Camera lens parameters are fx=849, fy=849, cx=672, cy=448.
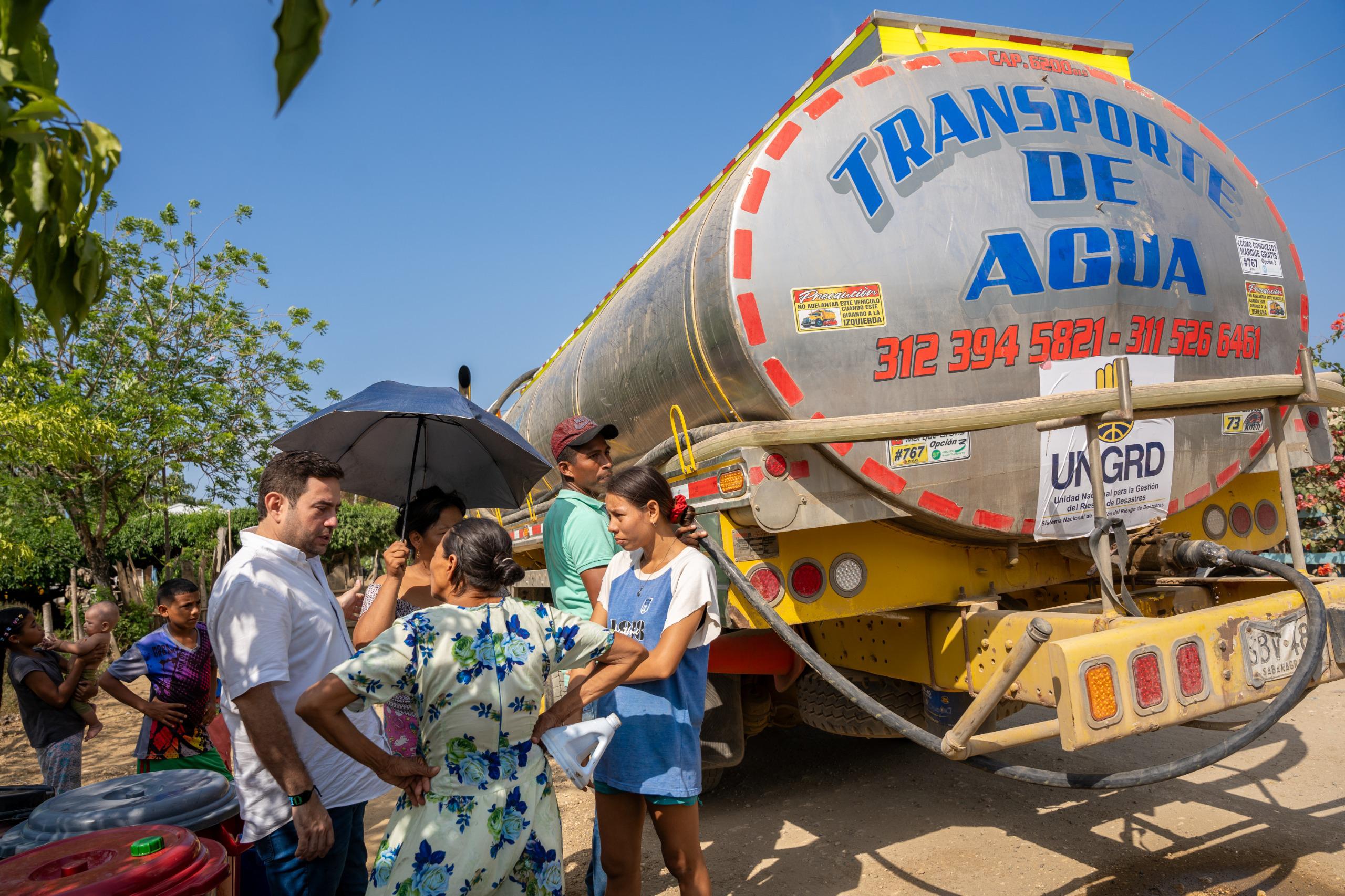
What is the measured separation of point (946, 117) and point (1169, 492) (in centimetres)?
171

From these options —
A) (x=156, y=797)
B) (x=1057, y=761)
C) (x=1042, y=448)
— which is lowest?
(x=1057, y=761)

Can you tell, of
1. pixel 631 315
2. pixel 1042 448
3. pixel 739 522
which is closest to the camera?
pixel 739 522

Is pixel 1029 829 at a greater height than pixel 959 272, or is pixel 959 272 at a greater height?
pixel 959 272

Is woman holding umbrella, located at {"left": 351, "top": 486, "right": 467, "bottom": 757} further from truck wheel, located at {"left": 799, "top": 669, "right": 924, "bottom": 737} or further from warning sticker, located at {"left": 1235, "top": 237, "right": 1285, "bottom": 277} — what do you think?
warning sticker, located at {"left": 1235, "top": 237, "right": 1285, "bottom": 277}

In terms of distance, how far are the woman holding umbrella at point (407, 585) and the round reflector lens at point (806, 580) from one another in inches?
48.9

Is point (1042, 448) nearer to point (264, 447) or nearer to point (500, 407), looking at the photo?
point (500, 407)

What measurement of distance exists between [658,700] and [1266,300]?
10.0ft

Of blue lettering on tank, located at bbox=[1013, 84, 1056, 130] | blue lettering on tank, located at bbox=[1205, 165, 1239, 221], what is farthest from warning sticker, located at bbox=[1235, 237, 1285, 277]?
blue lettering on tank, located at bbox=[1013, 84, 1056, 130]

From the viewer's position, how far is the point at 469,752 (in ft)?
6.61

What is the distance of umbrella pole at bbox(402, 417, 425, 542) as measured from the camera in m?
3.46

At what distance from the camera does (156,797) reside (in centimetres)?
238

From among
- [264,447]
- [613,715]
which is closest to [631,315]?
[613,715]

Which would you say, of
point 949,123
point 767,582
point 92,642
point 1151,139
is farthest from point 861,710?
point 92,642

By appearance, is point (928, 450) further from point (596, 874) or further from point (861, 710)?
point (596, 874)
